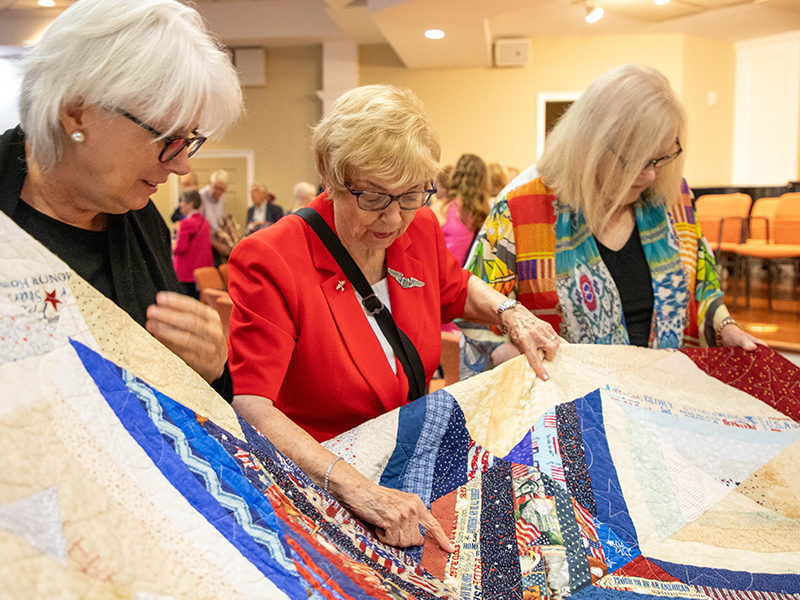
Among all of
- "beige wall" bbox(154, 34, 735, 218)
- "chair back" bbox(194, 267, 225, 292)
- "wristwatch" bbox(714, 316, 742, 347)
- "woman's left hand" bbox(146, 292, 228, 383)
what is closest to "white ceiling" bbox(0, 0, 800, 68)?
"beige wall" bbox(154, 34, 735, 218)

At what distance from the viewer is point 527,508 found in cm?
122

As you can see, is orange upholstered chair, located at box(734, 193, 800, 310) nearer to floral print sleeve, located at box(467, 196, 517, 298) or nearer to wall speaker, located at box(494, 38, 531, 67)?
wall speaker, located at box(494, 38, 531, 67)

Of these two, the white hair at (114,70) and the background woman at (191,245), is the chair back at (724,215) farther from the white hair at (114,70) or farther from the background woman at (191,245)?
the white hair at (114,70)

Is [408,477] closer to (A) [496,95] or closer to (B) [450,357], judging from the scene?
(B) [450,357]

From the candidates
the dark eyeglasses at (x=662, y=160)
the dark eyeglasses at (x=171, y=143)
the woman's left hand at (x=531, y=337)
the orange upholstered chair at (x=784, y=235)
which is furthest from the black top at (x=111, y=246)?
the orange upholstered chair at (x=784, y=235)

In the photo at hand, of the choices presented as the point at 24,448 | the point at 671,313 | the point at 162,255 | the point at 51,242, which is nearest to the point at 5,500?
the point at 24,448

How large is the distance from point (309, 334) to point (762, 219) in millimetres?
7090

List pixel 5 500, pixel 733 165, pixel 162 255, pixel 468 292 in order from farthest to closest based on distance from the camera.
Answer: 1. pixel 733 165
2. pixel 468 292
3. pixel 162 255
4. pixel 5 500

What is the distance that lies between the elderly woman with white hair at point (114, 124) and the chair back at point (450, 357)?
178 cm

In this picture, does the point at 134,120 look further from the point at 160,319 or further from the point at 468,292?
the point at 468,292

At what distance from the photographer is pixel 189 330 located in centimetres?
106

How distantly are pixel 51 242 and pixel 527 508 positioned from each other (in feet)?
3.37

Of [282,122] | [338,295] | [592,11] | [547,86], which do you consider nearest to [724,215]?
[592,11]

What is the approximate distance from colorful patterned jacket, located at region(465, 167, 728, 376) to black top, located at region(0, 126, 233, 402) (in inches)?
40.1
